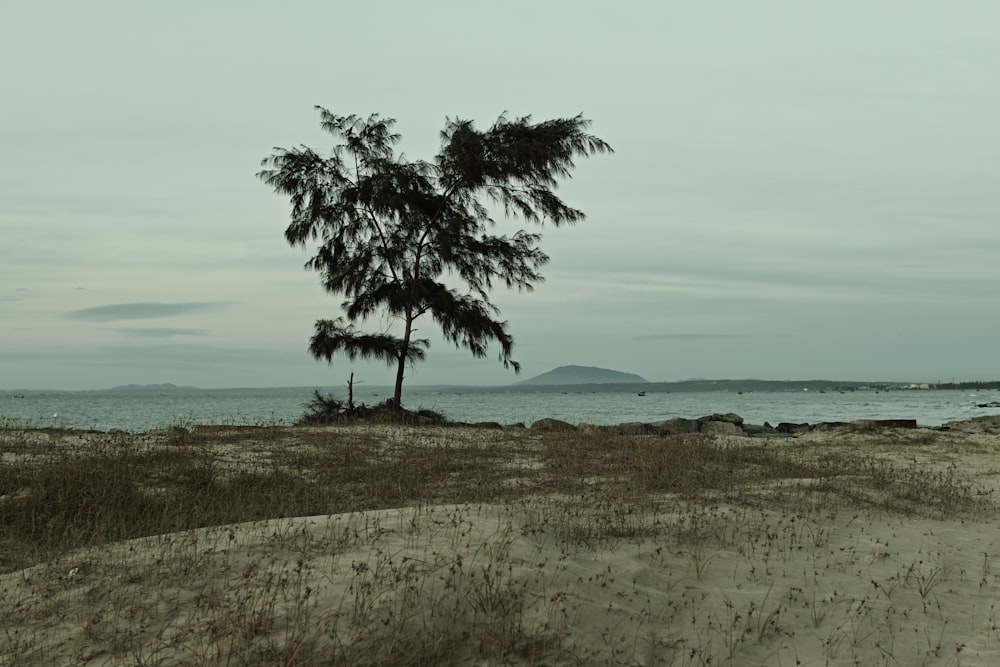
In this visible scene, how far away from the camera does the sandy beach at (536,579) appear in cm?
616

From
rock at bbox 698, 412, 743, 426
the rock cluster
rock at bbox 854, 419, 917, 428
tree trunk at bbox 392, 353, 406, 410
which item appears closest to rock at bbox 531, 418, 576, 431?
the rock cluster

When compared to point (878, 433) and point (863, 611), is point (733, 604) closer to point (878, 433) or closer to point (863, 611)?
point (863, 611)

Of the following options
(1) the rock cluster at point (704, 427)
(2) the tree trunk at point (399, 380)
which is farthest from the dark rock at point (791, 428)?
(2) the tree trunk at point (399, 380)

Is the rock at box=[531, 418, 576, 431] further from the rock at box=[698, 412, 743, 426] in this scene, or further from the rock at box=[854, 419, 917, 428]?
the rock at box=[854, 419, 917, 428]

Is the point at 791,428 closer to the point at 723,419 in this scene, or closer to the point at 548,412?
the point at 723,419

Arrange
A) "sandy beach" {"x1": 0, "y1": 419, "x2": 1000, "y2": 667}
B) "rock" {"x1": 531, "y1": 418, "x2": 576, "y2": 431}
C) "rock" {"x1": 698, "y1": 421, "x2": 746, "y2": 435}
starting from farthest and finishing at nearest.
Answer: "rock" {"x1": 698, "y1": 421, "x2": 746, "y2": 435} → "rock" {"x1": 531, "y1": 418, "x2": 576, "y2": 431} → "sandy beach" {"x1": 0, "y1": 419, "x2": 1000, "y2": 667}

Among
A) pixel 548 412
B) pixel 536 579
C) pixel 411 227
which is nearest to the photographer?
pixel 536 579

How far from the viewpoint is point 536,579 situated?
7195 mm

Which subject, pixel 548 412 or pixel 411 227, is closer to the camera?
pixel 411 227

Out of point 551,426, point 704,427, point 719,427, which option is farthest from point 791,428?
point 551,426

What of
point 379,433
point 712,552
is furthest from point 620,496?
point 379,433

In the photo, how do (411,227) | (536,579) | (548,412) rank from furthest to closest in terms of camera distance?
(548,412) → (411,227) → (536,579)

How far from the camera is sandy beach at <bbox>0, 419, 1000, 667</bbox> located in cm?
616

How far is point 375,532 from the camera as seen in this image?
8477mm
